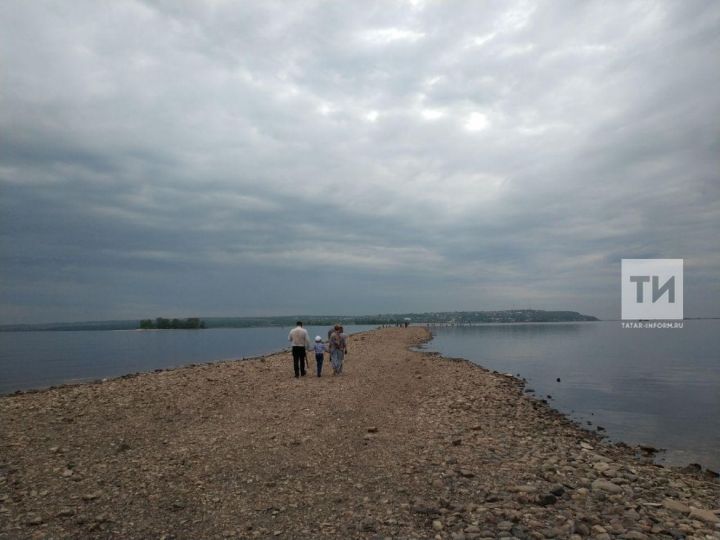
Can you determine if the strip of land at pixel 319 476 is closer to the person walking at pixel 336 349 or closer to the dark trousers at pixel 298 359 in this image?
the dark trousers at pixel 298 359

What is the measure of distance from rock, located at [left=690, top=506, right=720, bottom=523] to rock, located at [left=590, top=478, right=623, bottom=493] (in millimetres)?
1068

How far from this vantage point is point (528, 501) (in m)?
7.28

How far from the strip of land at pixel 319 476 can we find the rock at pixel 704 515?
0.03 metres

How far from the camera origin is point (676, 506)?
7691mm

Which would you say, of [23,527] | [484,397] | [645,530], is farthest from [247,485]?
[484,397]

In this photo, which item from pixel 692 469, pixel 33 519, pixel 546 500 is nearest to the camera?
pixel 33 519

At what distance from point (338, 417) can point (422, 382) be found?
1048cm

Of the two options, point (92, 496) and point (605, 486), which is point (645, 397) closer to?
point (605, 486)

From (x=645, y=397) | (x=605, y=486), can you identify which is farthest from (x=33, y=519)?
(x=645, y=397)

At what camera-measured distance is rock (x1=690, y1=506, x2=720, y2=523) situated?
7.17 m

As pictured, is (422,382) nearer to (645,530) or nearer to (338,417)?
(338,417)

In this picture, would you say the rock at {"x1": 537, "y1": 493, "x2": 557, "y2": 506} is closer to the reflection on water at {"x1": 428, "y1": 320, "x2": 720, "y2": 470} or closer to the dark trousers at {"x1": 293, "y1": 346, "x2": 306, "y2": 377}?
the reflection on water at {"x1": 428, "y1": 320, "x2": 720, "y2": 470}

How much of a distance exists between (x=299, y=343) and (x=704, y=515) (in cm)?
1517

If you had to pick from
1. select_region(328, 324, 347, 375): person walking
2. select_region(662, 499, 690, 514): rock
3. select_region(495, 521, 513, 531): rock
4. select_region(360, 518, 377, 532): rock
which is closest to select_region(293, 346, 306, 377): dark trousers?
select_region(328, 324, 347, 375): person walking
